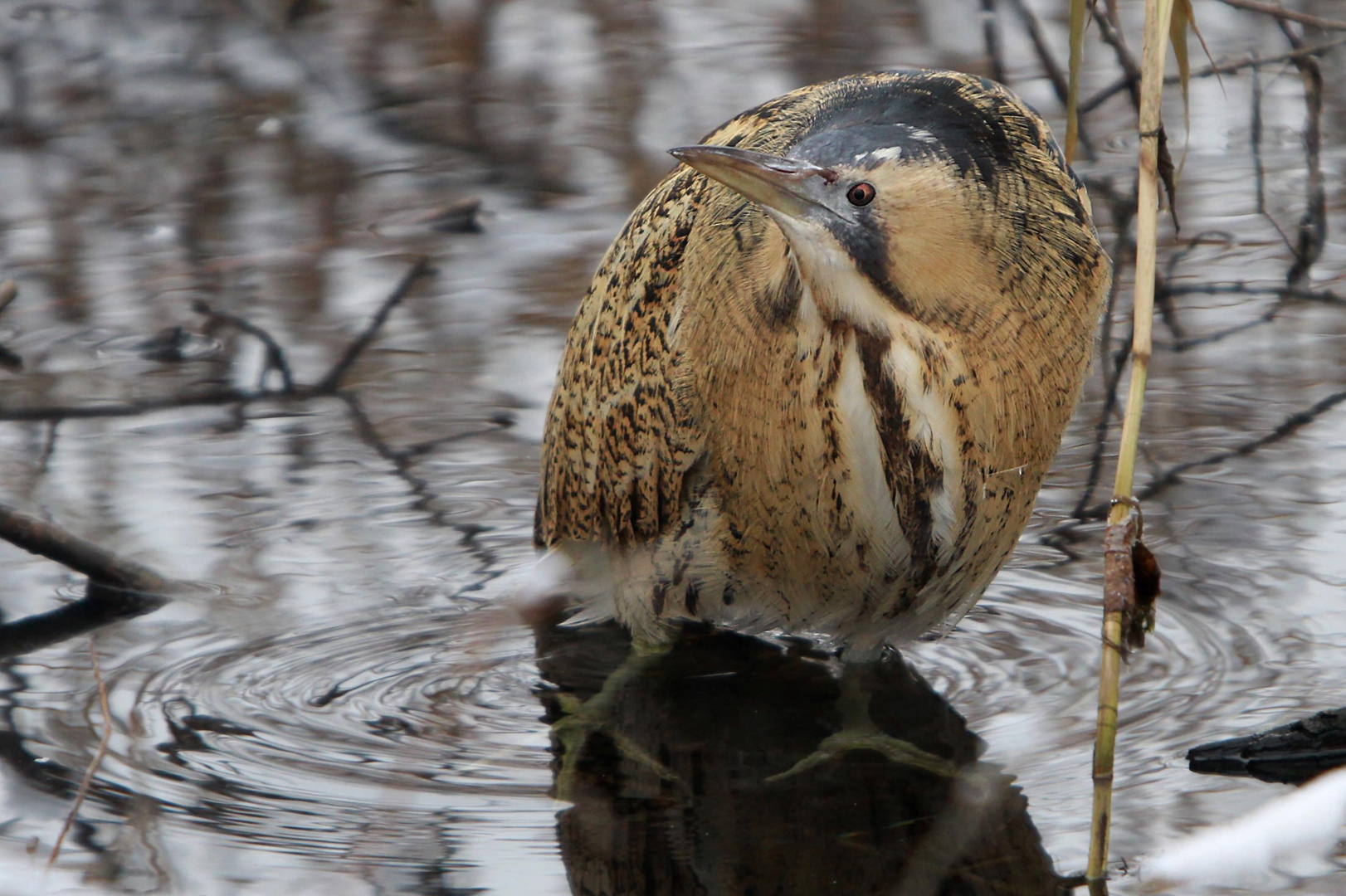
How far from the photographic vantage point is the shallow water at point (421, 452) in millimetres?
2658

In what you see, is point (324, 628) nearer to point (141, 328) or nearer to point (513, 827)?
point (513, 827)

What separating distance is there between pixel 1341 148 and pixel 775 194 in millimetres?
3775

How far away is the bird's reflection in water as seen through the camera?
2.48 meters

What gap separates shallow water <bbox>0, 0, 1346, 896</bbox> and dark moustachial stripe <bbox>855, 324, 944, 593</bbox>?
0.33 meters

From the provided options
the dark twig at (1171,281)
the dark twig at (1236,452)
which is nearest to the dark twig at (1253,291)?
the dark twig at (1171,281)

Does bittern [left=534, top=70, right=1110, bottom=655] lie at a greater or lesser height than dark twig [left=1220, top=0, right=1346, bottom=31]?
lesser

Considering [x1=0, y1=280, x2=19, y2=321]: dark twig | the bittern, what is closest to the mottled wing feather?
the bittern

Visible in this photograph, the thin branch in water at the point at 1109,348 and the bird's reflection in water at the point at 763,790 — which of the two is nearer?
the bird's reflection in water at the point at 763,790

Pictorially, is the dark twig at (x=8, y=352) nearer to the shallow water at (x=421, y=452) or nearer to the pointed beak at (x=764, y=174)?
the shallow water at (x=421, y=452)

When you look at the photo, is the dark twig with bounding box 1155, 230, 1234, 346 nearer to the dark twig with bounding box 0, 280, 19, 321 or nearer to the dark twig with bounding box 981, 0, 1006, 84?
the dark twig with bounding box 981, 0, 1006, 84

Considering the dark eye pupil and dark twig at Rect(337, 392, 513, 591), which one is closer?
the dark eye pupil

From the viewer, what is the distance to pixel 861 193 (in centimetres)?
232

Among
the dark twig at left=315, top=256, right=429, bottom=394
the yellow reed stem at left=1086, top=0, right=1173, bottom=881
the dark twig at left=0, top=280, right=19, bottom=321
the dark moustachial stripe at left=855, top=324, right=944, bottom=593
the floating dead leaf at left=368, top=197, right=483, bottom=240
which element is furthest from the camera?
the floating dead leaf at left=368, top=197, right=483, bottom=240

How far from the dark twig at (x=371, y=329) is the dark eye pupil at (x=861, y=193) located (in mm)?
2296
